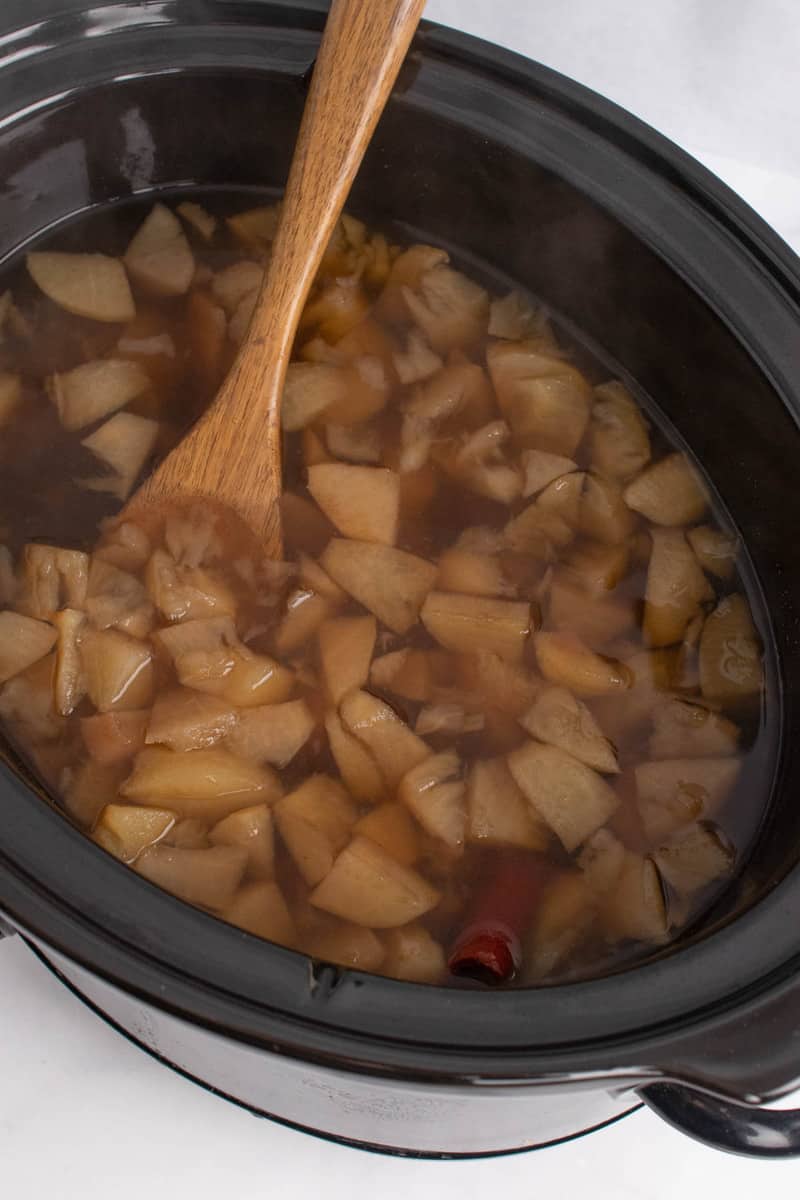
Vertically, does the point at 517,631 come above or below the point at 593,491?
below

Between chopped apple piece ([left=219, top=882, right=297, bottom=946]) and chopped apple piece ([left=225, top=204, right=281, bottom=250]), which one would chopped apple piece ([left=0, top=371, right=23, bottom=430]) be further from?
chopped apple piece ([left=219, top=882, right=297, bottom=946])

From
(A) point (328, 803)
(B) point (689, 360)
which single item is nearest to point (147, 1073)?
(A) point (328, 803)

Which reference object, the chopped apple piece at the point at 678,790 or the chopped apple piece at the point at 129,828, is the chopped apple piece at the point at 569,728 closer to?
the chopped apple piece at the point at 678,790

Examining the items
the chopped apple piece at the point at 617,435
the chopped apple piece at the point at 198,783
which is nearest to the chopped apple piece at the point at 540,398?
the chopped apple piece at the point at 617,435

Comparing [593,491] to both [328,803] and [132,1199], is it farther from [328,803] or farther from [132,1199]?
[132,1199]

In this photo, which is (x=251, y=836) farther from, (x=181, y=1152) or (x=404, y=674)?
(x=181, y=1152)

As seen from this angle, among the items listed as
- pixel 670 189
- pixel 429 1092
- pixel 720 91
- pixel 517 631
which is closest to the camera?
pixel 429 1092

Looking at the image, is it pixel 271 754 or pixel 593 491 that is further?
pixel 593 491
